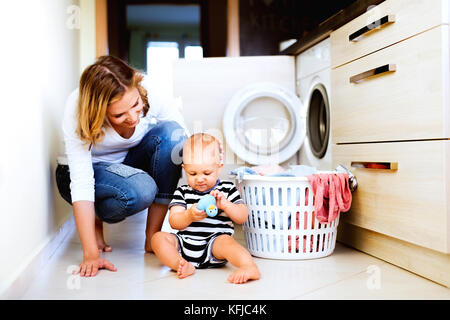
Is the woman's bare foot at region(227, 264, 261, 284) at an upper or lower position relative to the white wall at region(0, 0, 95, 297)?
lower

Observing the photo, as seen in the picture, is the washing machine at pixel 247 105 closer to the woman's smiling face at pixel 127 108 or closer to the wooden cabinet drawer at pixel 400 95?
the wooden cabinet drawer at pixel 400 95

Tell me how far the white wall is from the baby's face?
1.52 feet

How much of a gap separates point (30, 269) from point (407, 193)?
41.7 inches

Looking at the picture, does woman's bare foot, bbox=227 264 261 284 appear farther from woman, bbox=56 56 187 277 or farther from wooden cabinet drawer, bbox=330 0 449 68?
wooden cabinet drawer, bbox=330 0 449 68

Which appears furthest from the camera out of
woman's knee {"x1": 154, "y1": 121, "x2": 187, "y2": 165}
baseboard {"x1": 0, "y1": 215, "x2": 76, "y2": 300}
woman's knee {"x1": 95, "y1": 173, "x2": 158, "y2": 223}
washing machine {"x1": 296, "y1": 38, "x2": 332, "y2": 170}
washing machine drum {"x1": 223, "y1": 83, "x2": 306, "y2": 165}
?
washing machine drum {"x1": 223, "y1": 83, "x2": 306, "y2": 165}

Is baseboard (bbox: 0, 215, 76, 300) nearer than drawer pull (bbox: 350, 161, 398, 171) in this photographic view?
Yes

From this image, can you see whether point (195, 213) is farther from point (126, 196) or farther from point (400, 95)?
point (400, 95)

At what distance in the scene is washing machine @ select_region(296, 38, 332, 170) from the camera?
1906mm

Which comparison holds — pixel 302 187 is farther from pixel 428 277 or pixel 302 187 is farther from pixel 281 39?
pixel 281 39

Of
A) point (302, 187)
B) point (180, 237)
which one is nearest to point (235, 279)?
point (180, 237)

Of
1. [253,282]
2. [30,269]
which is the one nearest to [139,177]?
[30,269]

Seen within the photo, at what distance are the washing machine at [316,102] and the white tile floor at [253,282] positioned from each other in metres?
0.61

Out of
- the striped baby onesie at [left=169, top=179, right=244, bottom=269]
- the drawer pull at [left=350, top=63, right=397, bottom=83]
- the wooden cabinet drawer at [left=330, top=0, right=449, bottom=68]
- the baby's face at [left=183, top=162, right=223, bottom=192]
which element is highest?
the wooden cabinet drawer at [left=330, top=0, right=449, bottom=68]

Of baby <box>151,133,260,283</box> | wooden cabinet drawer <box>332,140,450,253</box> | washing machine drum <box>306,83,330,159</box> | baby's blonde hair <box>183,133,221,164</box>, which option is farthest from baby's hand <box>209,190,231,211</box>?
washing machine drum <box>306,83,330,159</box>
